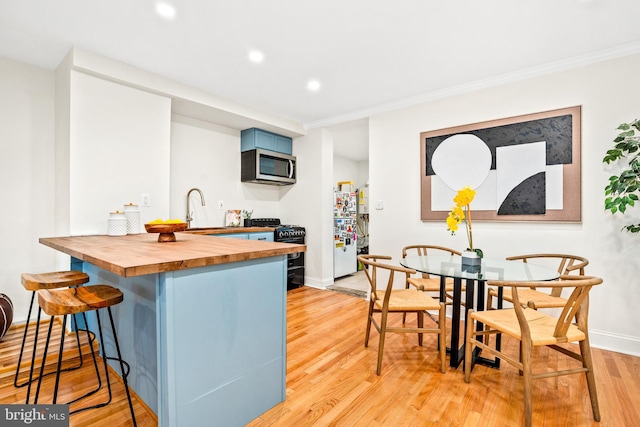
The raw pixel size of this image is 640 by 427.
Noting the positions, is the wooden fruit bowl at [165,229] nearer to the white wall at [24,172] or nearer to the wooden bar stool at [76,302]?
the wooden bar stool at [76,302]

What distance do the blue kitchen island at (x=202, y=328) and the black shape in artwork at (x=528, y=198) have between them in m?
2.28

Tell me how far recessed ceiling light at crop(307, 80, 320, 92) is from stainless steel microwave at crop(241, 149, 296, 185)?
1351mm

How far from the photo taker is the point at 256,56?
256 cm

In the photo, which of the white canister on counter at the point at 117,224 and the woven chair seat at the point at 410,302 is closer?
the woven chair seat at the point at 410,302

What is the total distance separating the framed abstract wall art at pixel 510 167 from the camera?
2.56 meters

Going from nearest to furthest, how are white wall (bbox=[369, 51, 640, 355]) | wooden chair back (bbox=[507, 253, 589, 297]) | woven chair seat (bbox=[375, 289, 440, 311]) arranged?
woven chair seat (bbox=[375, 289, 440, 311]) < wooden chair back (bbox=[507, 253, 589, 297]) < white wall (bbox=[369, 51, 640, 355])

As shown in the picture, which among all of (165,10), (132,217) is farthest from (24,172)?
(165,10)

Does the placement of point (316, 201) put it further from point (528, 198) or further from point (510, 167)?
point (528, 198)

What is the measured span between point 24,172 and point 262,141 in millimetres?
2532

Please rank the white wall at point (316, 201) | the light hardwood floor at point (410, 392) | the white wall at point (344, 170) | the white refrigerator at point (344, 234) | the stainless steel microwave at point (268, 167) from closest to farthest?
the light hardwood floor at point (410, 392), the stainless steel microwave at point (268, 167), the white wall at point (316, 201), the white refrigerator at point (344, 234), the white wall at point (344, 170)

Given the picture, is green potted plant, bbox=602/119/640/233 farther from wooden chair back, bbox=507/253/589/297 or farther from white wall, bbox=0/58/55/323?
white wall, bbox=0/58/55/323

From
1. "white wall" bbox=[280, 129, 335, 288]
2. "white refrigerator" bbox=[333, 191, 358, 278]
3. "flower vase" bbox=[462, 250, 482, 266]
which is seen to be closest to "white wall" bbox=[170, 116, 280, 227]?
"white wall" bbox=[280, 129, 335, 288]

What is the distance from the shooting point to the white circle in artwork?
9.71 feet

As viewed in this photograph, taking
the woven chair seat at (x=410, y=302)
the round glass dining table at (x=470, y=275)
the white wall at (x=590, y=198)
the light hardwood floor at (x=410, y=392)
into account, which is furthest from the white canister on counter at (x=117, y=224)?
the white wall at (x=590, y=198)
